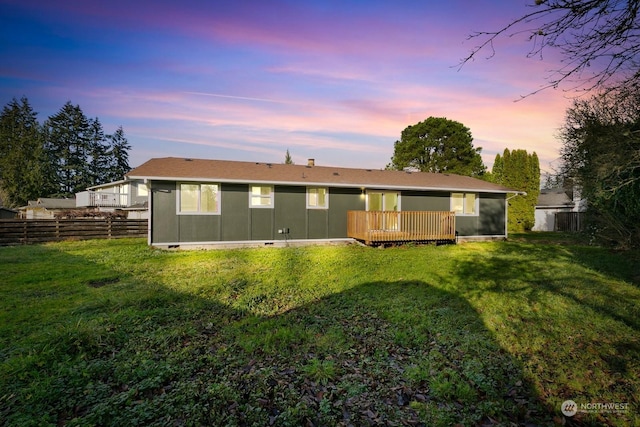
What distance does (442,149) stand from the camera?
33.2 metres

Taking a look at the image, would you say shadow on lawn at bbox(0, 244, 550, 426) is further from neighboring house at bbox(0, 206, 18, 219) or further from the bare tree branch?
neighboring house at bbox(0, 206, 18, 219)

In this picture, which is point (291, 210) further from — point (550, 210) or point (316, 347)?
point (550, 210)

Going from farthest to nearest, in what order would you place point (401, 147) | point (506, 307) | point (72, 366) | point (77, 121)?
point (77, 121) < point (401, 147) < point (506, 307) < point (72, 366)

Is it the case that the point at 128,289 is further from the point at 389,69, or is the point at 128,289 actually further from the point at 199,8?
the point at 389,69

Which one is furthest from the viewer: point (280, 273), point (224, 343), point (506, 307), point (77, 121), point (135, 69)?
point (77, 121)

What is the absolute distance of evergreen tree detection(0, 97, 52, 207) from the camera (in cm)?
3603

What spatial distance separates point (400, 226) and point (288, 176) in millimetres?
5200

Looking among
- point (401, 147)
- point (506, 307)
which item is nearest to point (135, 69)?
point (506, 307)

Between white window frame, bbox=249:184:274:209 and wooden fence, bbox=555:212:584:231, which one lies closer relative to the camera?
white window frame, bbox=249:184:274:209

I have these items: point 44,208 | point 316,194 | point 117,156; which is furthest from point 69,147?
point 316,194

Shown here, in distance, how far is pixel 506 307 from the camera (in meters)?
5.48

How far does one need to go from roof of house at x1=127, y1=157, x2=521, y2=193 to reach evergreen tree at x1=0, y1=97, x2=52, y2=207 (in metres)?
35.1

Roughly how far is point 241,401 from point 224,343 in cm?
138

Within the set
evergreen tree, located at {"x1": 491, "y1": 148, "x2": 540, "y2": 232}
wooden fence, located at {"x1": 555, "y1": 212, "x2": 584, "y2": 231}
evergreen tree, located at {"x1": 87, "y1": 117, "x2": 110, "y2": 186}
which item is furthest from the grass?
evergreen tree, located at {"x1": 87, "y1": 117, "x2": 110, "y2": 186}
